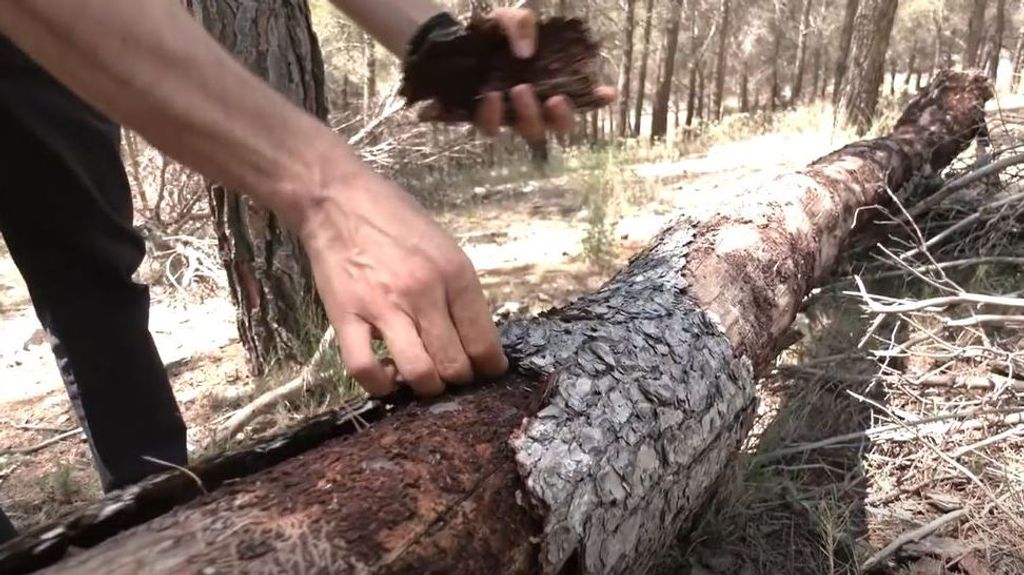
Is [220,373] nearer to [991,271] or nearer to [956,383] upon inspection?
[956,383]

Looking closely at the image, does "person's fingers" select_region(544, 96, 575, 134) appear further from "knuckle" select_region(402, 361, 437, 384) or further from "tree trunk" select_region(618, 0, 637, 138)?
"tree trunk" select_region(618, 0, 637, 138)

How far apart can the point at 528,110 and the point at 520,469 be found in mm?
805

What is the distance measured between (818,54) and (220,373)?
3164 cm

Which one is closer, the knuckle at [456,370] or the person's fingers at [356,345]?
the person's fingers at [356,345]

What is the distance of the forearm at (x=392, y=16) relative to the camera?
1.71 metres

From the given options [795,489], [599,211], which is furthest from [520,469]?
[599,211]

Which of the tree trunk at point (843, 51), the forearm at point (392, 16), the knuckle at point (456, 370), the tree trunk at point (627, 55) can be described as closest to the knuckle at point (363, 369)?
the knuckle at point (456, 370)

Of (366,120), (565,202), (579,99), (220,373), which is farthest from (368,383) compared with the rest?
(565,202)

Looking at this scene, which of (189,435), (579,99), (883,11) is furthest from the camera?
(883,11)

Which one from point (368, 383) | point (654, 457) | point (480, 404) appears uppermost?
point (368, 383)

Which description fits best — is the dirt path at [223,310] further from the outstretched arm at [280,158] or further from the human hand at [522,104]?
the outstretched arm at [280,158]

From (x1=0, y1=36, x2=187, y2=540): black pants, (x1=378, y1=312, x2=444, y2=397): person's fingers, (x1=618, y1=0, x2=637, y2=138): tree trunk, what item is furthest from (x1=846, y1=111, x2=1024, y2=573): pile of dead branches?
(x1=618, y1=0, x2=637, y2=138): tree trunk

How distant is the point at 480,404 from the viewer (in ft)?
4.27

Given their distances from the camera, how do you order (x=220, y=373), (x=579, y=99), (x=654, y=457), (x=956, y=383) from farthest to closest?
(x=220, y=373) < (x=956, y=383) < (x=579, y=99) < (x=654, y=457)
